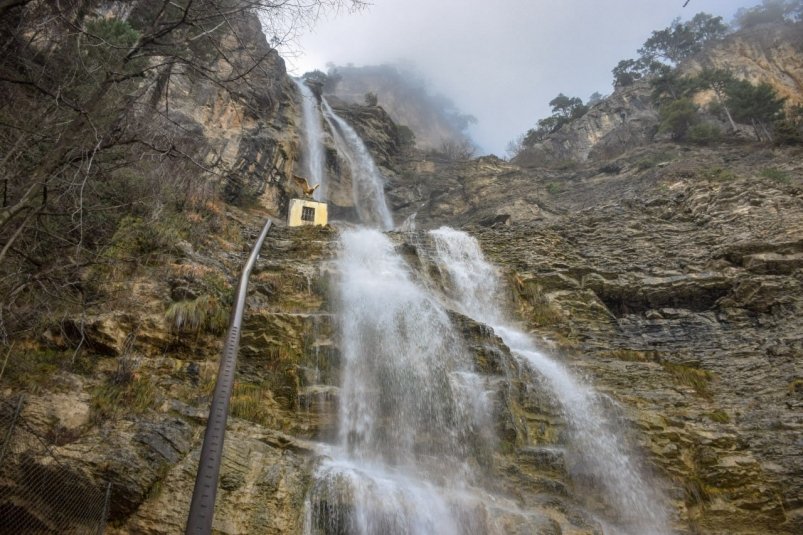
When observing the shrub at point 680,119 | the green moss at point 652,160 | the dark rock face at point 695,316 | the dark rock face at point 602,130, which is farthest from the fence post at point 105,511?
the dark rock face at point 602,130

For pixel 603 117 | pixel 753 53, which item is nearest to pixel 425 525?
pixel 603 117

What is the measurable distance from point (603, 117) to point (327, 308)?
32862 millimetres

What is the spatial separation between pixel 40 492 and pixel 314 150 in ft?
70.5

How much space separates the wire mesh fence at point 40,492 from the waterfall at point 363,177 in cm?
2065

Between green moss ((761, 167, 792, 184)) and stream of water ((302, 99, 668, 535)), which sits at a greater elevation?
green moss ((761, 167, 792, 184))

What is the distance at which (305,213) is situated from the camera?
1958 cm

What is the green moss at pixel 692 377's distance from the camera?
959 centimetres

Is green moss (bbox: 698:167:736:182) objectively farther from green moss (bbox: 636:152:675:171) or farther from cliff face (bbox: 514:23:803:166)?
cliff face (bbox: 514:23:803:166)

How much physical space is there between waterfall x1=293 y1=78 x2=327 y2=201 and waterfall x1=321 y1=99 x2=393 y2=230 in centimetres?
168

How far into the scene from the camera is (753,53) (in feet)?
109

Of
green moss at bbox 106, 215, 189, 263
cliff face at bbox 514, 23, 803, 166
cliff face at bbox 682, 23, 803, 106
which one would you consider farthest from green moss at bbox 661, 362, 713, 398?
cliff face at bbox 682, 23, 803, 106

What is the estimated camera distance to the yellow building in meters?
19.2

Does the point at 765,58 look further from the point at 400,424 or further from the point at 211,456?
the point at 211,456

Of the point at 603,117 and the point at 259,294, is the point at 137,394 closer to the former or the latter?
the point at 259,294
